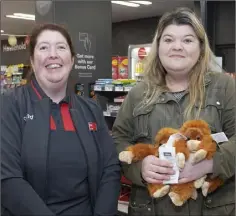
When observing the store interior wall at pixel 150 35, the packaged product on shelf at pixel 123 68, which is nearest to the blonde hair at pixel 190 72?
the store interior wall at pixel 150 35

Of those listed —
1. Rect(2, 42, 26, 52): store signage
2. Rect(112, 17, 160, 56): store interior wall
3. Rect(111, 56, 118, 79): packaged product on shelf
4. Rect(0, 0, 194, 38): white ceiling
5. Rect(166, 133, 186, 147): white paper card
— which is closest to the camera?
Rect(166, 133, 186, 147): white paper card

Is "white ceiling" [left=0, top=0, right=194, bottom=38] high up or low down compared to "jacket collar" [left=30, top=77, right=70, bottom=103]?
up

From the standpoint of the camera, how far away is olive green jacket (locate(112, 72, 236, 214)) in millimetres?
1805

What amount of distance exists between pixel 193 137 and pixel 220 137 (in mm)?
130

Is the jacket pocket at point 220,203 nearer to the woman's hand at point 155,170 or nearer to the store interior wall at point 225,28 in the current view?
the woman's hand at point 155,170

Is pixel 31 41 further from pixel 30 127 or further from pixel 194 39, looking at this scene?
pixel 194 39

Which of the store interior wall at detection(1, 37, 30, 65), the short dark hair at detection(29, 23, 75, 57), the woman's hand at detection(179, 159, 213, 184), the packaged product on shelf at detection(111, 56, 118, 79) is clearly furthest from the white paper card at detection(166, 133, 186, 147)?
the store interior wall at detection(1, 37, 30, 65)

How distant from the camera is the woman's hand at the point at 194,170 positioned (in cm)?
176

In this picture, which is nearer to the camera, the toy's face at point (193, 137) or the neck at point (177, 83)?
the toy's face at point (193, 137)

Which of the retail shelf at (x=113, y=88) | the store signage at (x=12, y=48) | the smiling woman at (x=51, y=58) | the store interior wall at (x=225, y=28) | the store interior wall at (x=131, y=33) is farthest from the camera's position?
the store signage at (x=12, y=48)

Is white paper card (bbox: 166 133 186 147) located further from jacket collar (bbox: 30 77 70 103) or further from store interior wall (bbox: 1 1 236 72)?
store interior wall (bbox: 1 1 236 72)

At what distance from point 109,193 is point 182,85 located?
661 mm

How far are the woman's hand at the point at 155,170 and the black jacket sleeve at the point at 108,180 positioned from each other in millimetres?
171

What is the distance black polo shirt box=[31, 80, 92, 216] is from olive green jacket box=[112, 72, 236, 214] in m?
0.26
